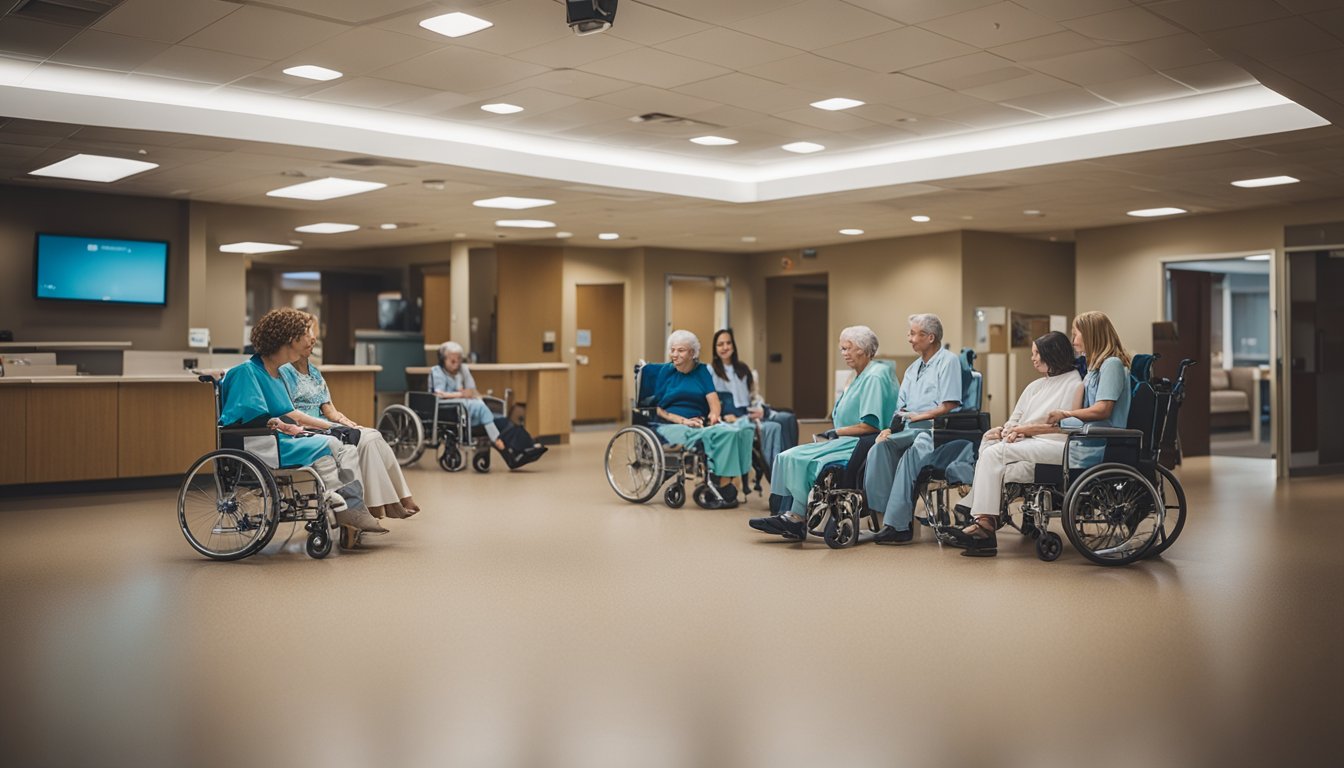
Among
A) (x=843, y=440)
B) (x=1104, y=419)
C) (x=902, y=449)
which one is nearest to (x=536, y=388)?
(x=843, y=440)

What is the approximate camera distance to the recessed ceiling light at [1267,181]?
9.67 meters

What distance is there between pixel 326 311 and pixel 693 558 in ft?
41.3

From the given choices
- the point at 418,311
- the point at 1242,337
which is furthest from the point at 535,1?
the point at 1242,337

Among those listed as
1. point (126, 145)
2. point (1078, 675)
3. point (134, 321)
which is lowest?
point (1078, 675)

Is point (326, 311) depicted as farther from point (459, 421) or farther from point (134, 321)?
point (459, 421)

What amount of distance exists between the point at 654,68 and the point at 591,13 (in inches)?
80.7

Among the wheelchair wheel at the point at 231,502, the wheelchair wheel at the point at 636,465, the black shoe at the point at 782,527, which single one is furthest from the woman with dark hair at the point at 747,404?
the wheelchair wheel at the point at 231,502

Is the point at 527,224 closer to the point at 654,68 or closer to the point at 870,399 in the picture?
the point at 654,68

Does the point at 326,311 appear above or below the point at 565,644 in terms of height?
above

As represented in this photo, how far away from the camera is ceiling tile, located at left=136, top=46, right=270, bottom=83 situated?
6781 mm

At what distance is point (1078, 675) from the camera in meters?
3.68

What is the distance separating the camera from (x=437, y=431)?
10508 mm

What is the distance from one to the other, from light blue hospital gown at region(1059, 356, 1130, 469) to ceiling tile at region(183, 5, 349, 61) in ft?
15.1

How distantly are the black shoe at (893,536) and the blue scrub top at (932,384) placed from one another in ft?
2.18
